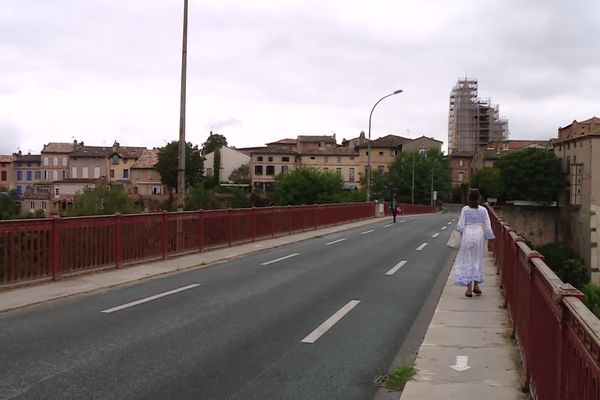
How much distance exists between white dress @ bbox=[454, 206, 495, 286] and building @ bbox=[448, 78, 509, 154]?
4902 inches

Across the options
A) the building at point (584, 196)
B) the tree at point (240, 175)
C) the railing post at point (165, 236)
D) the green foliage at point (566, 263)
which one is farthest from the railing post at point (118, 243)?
the tree at point (240, 175)

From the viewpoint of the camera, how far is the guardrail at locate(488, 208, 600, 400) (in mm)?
2688

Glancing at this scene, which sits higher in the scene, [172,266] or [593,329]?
[593,329]

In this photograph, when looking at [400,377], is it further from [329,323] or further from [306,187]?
[306,187]

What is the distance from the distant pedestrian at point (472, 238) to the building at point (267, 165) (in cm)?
9262

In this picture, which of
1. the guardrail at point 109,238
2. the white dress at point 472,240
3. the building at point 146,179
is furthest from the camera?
the building at point 146,179

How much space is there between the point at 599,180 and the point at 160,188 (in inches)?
2737

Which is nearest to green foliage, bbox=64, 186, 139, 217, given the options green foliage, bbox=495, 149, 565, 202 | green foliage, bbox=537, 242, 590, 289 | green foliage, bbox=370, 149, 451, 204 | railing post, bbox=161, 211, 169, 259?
green foliage, bbox=537, 242, 590, 289

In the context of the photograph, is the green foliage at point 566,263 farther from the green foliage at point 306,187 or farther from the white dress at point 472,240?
the white dress at point 472,240

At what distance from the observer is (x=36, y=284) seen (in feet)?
36.6

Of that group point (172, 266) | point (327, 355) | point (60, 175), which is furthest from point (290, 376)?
point (60, 175)

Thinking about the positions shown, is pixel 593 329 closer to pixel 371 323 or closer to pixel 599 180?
pixel 371 323

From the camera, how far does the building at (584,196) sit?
67.1 meters

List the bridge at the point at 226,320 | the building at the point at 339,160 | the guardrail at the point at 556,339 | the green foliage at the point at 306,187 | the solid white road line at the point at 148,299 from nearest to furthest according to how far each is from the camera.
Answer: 1. the guardrail at the point at 556,339
2. the bridge at the point at 226,320
3. the solid white road line at the point at 148,299
4. the green foliage at the point at 306,187
5. the building at the point at 339,160
